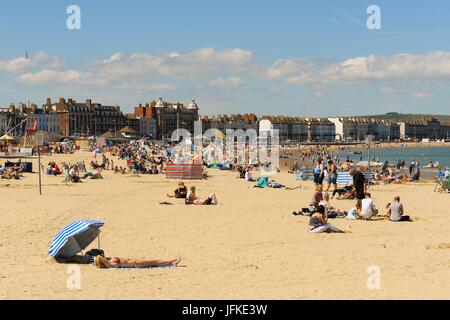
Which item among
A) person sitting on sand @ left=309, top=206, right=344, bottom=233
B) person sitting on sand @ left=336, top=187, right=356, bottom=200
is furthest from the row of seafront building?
person sitting on sand @ left=309, top=206, right=344, bottom=233

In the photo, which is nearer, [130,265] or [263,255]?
[130,265]

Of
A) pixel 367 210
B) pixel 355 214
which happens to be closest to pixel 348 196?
pixel 355 214

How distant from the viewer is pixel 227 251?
11031 millimetres

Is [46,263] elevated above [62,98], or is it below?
below

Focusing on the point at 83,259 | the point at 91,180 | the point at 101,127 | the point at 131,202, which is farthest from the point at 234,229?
the point at 101,127

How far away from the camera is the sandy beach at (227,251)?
8.15 metres

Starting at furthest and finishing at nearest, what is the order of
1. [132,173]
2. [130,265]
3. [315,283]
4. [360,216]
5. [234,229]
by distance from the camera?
1. [132,173]
2. [360,216]
3. [234,229]
4. [130,265]
5. [315,283]

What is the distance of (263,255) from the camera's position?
35.0 feet

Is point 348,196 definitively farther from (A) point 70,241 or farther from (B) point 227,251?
(A) point 70,241

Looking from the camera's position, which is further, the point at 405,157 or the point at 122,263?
the point at 405,157

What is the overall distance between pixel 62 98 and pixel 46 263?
129m

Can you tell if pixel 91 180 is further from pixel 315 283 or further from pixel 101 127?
pixel 101 127

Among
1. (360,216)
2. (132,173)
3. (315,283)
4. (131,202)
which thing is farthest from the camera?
(132,173)

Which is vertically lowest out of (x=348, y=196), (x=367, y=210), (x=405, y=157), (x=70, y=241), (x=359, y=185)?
(x=405, y=157)
